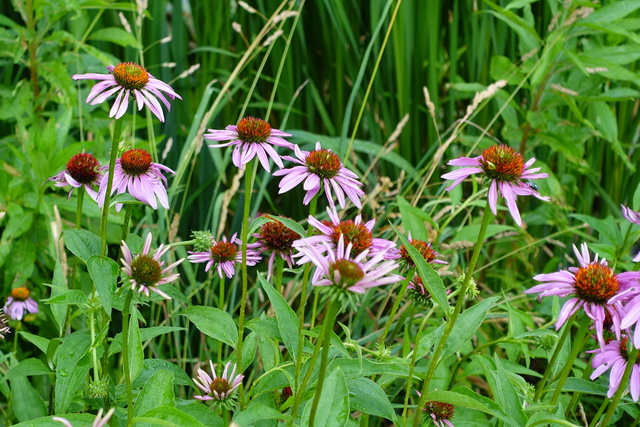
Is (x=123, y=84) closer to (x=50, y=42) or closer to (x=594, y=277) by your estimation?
(x=594, y=277)

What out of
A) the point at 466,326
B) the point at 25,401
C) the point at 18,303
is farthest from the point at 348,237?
the point at 18,303

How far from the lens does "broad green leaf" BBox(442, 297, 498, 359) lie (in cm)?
85

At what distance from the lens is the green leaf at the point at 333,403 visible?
2.21 feet

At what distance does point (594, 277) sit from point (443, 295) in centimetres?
20

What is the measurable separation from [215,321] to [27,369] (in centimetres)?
29

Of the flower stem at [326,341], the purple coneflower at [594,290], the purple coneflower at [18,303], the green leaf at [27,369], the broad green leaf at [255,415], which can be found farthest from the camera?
the purple coneflower at [18,303]

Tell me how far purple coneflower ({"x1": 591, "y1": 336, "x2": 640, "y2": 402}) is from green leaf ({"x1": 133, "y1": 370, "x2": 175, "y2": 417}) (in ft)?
1.80

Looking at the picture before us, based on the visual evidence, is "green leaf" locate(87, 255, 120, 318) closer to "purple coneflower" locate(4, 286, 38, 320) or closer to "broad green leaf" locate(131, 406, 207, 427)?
"broad green leaf" locate(131, 406, 207, 427)

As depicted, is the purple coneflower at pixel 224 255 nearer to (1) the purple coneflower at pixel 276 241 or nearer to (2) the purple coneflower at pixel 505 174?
(1) the purple coneflower at pixel 276 241

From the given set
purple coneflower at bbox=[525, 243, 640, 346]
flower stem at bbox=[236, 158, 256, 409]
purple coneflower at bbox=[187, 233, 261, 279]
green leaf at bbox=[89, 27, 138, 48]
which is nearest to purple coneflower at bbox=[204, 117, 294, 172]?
flower stem at bbox=[236, 158, 256, 409]

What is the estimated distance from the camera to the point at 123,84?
2.91 ft

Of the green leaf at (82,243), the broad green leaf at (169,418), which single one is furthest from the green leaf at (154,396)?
the green leaf at (82,243)

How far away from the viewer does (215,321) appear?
0.90 meters

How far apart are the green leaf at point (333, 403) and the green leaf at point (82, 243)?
369mm
